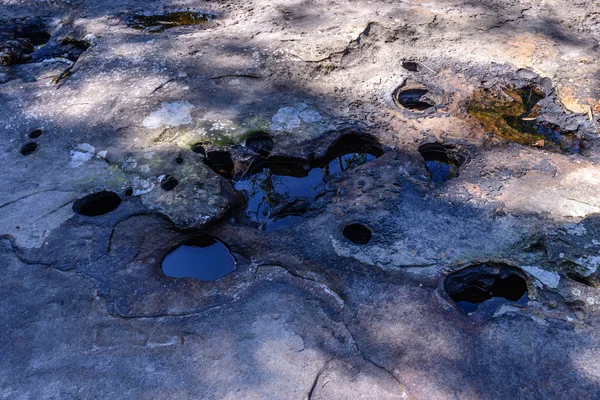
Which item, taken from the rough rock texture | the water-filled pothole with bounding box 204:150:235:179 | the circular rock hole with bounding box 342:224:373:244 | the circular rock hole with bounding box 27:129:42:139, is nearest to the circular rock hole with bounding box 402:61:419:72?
the rough rock texture

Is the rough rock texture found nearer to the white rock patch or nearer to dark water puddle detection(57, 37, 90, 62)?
the white rock patch

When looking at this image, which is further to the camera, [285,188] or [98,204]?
[285,188]

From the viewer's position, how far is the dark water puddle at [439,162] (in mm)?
3527

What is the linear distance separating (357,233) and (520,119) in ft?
6.60

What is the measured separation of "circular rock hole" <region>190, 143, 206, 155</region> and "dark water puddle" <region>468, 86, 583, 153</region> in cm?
226

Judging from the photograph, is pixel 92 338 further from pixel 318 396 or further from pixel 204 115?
pixel 204 115

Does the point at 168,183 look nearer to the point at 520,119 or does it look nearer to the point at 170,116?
the point at 170,116

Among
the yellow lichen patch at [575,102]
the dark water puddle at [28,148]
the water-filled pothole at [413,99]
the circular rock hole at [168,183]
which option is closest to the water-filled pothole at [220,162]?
the circular rock hole at [168,183]

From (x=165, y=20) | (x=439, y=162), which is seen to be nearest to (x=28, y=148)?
(x=165, y=20)

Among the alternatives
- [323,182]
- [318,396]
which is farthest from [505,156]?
[318,396]

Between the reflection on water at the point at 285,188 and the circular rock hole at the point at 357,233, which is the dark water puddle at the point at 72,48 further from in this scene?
the circular rock hole at the point at 357,233

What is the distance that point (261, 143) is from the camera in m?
3.76

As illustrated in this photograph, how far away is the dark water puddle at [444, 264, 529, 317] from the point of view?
2.72m

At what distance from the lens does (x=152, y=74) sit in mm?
4465
